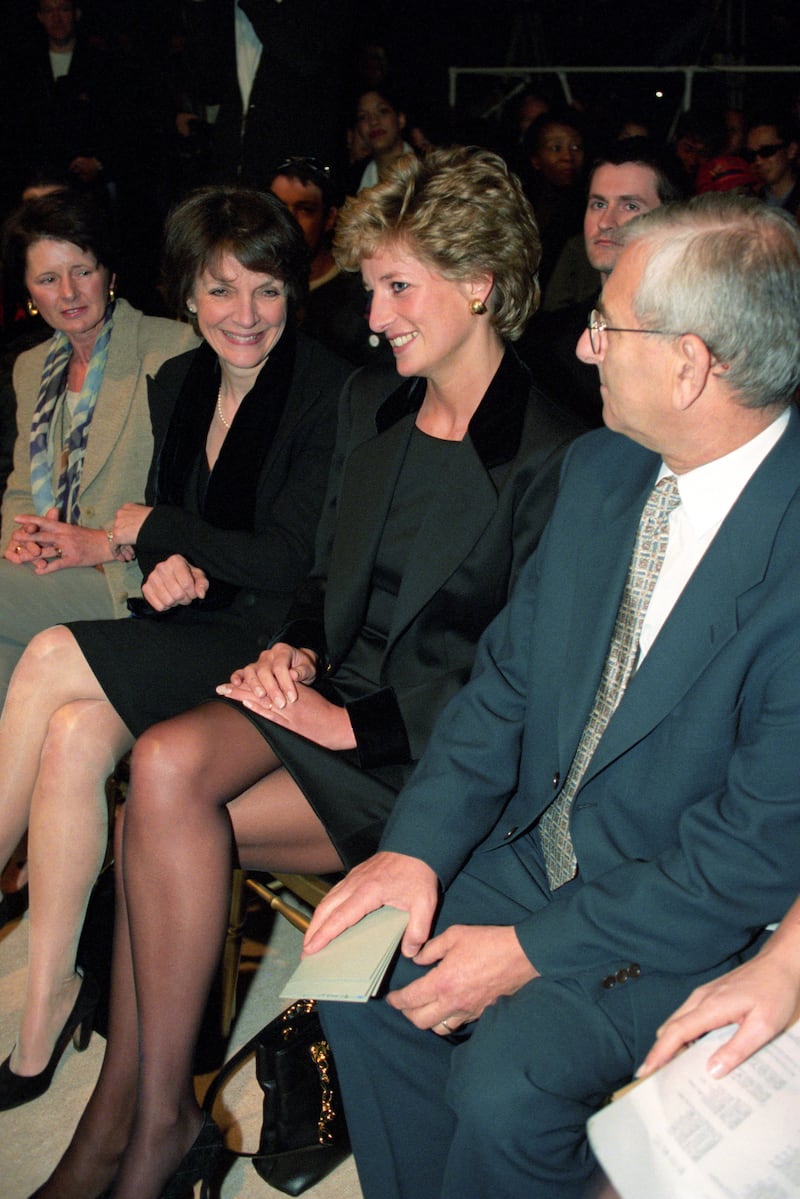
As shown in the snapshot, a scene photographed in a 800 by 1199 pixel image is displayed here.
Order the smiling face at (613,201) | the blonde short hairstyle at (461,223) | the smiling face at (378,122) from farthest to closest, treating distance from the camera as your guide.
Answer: the smiling face at (378,122), the smiling face at (613,201), the blonde short hairstyle at (461,223)

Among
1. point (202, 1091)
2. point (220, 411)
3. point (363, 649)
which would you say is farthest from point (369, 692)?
point (220, 411)

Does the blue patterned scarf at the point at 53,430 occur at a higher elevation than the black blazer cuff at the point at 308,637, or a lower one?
higher

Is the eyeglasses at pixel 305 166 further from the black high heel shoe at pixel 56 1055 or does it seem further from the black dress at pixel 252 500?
the black high heel shoe at pixel 56 1055

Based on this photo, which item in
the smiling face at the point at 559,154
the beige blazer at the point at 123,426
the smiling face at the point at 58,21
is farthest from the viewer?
the smiling face at the point at 58,21

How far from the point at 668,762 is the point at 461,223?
1.05 metres

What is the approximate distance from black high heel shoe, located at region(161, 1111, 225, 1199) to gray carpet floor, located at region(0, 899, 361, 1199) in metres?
0.12

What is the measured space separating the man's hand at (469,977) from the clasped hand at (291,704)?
52 centimetres

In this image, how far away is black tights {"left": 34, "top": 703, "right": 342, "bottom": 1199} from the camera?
5.50ft

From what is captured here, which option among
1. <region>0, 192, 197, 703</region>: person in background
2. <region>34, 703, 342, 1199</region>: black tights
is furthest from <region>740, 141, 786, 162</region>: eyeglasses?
<region>34, 703, 342, 1199</region>: black tights

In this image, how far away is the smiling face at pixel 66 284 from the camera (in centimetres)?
277

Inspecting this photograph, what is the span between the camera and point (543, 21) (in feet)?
23.8

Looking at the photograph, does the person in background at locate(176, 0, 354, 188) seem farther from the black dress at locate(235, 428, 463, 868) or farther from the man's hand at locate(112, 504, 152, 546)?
the black dress at locate(235, 428, 463, 868)

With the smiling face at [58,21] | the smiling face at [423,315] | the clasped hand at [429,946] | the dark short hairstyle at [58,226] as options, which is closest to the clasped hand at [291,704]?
the clasped hand at [429,946]

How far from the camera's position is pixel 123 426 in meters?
2.75
